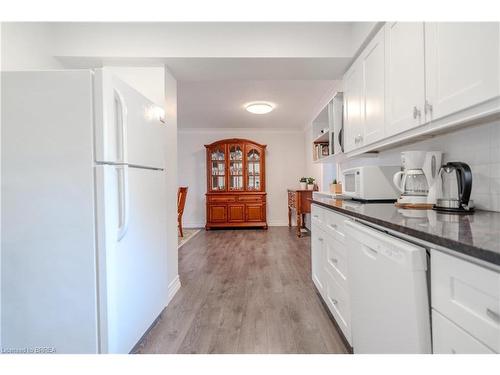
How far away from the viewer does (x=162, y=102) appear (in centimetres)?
217

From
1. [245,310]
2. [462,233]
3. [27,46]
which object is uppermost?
[27,46]

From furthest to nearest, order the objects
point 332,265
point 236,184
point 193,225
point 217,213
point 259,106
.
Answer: point 193,225, point 236,184, point 217,213, point 259,106, point 332,265

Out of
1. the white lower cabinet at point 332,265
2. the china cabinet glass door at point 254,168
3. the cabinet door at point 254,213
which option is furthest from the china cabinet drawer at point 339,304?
the china cabinet glass door at point 254,168

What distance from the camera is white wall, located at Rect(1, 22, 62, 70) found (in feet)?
5.39

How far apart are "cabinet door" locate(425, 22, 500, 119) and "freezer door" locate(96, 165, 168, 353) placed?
5.39 ft

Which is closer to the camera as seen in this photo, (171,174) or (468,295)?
(468,295)

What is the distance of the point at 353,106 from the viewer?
2162 mm

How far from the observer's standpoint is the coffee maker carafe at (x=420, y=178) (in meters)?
1.40

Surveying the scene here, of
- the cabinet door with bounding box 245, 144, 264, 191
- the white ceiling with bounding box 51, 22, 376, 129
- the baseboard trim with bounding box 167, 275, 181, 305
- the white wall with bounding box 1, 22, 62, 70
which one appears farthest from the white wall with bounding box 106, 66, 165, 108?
the cabinet door with bounding box 245, 144, 264, 191

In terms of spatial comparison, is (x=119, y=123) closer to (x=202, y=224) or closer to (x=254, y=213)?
(x=254, y=213)

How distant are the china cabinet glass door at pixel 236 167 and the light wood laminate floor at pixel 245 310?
2.28m

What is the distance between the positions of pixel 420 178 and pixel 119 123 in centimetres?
178

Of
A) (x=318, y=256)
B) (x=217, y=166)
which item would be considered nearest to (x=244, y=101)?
(x=217, y=166)
